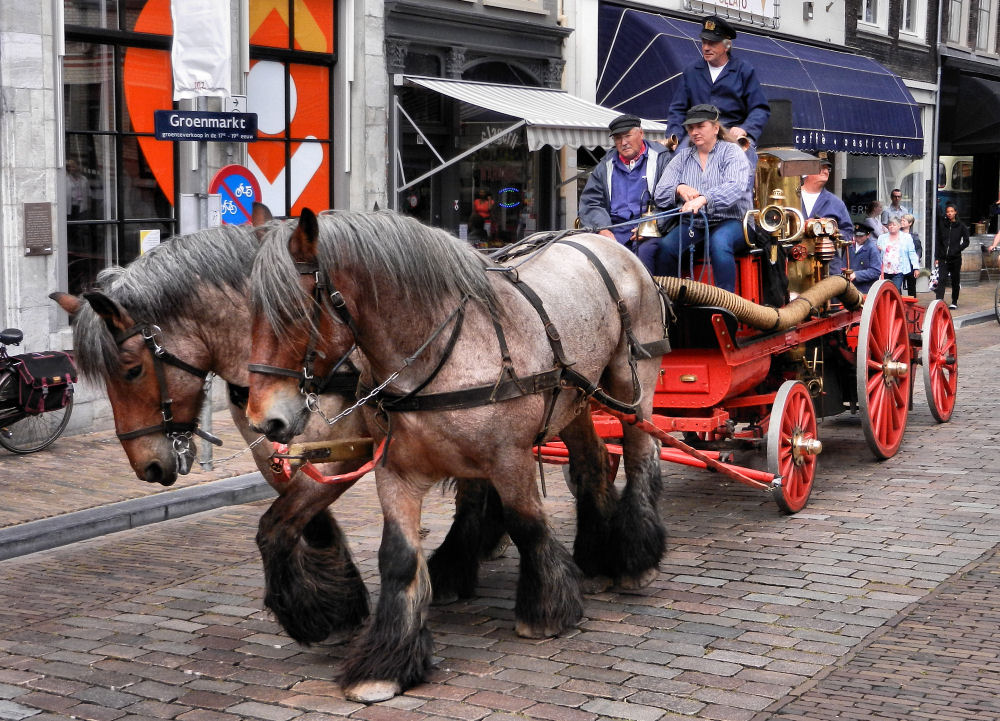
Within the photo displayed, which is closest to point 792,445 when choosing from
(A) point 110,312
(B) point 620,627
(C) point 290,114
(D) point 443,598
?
(B) point 620,627

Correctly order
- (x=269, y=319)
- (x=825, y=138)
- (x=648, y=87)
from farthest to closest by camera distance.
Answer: (x=825, y=138), (x=648, y=87), (x=269, y=319)

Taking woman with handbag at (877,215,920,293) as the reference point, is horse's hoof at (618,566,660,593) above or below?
below

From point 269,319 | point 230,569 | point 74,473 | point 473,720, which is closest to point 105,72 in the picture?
point 74,473

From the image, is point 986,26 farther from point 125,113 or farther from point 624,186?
point 624,186

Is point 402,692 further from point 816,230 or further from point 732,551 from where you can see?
point 816,230

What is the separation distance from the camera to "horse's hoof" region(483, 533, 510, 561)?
21.1ft

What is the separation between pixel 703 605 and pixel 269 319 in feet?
8.57

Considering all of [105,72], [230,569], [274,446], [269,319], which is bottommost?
[230,569]

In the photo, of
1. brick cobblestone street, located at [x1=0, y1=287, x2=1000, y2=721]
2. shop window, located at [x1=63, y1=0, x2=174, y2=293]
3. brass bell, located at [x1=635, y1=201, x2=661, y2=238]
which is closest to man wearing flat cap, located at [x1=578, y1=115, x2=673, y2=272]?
brass bell, located at [x1=635, y1=201, x2=661, y2=238]

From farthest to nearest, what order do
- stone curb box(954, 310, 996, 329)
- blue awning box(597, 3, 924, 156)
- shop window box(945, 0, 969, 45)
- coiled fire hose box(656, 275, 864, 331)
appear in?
shop window box(945, 0, 969, 45)
stone curb box(954, 310, 996, 329)
blue awning box(597, 3, 924, 156)
coiled fire hose box(656, 275, 864, 331)

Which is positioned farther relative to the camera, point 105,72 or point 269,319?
point 105,72

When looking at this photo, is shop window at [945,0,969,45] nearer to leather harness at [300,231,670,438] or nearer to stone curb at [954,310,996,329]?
stone curb at [954,310,996,329]

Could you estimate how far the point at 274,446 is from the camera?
5.17m

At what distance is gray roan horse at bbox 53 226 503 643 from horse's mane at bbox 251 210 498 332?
0.51 m
